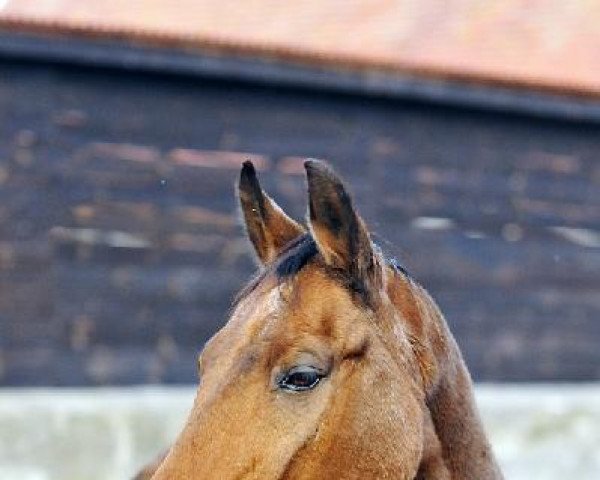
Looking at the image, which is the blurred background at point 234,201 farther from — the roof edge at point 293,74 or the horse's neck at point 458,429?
the horse's neck at point 458,429

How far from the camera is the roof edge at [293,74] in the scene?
24.1 feet

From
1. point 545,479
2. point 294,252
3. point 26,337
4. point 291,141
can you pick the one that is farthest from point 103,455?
point 294,252

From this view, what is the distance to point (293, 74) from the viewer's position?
7.92 m

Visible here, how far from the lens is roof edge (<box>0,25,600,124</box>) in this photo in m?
7.34

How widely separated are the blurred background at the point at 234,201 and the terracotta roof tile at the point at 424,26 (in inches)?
1.5

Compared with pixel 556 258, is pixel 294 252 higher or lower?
higher

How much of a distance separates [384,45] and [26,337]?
12.2 feet

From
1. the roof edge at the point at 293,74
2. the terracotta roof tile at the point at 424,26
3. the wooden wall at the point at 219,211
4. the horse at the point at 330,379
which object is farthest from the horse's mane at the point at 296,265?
the terracotta roof tile at the point at 424,26

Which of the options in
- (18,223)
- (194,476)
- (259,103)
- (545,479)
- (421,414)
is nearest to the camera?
(194,476)

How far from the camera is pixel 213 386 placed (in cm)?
275

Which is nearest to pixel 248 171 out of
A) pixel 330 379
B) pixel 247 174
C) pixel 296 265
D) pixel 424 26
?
pixel 247 174

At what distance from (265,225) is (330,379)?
63cm

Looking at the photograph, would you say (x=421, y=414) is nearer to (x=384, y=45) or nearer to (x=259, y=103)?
(x=259, y=103)

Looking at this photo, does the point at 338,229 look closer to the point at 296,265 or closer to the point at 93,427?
the point at 296,265
